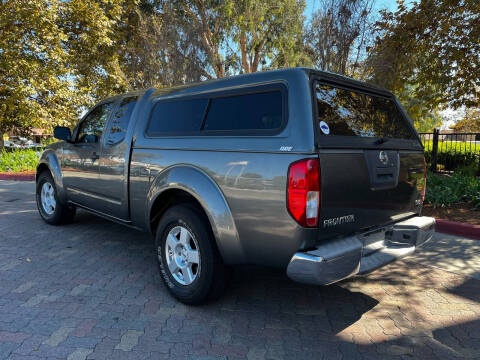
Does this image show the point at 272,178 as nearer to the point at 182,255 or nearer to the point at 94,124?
the point at 182,255

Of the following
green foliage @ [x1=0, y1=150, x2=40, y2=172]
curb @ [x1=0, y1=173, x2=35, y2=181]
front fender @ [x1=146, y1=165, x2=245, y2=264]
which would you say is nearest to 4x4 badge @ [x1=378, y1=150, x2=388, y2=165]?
front fender @ [x1=146, y1=165, x2=245, y2=264]

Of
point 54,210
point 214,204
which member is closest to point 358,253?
point 214,204

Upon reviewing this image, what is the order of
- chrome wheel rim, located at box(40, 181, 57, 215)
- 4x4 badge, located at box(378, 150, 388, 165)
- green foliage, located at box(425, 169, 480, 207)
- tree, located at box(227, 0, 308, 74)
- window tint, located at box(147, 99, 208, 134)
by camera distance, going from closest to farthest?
4x4 badge, located at box(378, 150, 388, 165), window tint, located at box(147, 99, 208, 134), chrome wheel rim, located at box(40, 181, 57, 215), green foliage, located at box(425, 169, 480, 207), tree, located at box(227, 0, 308, 74)

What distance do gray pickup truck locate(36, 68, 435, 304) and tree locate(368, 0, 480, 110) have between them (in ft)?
17.6

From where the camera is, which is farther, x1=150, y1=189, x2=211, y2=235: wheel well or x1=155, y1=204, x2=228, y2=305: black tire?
x1=150, y1=189, x2=211, y2=235: wheel well

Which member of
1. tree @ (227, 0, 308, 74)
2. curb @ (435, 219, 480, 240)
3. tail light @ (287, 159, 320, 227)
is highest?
tree @ (227, 0, 308, 74)

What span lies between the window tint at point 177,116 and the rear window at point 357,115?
3.69 ft

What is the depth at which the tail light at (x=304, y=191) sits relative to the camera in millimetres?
2402

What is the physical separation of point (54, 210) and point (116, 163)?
229 centimetres

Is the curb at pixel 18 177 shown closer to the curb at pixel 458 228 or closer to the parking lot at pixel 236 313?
the parking lot at pixel 236 313

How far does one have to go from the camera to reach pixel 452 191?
680cm

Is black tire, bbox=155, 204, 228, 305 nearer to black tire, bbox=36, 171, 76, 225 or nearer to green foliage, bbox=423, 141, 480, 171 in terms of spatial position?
black tire, bbox=36, 171, 76, 225

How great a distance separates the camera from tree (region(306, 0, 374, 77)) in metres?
7.73

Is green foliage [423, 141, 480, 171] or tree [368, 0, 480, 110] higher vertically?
tree [368, 0, 480, 110]
